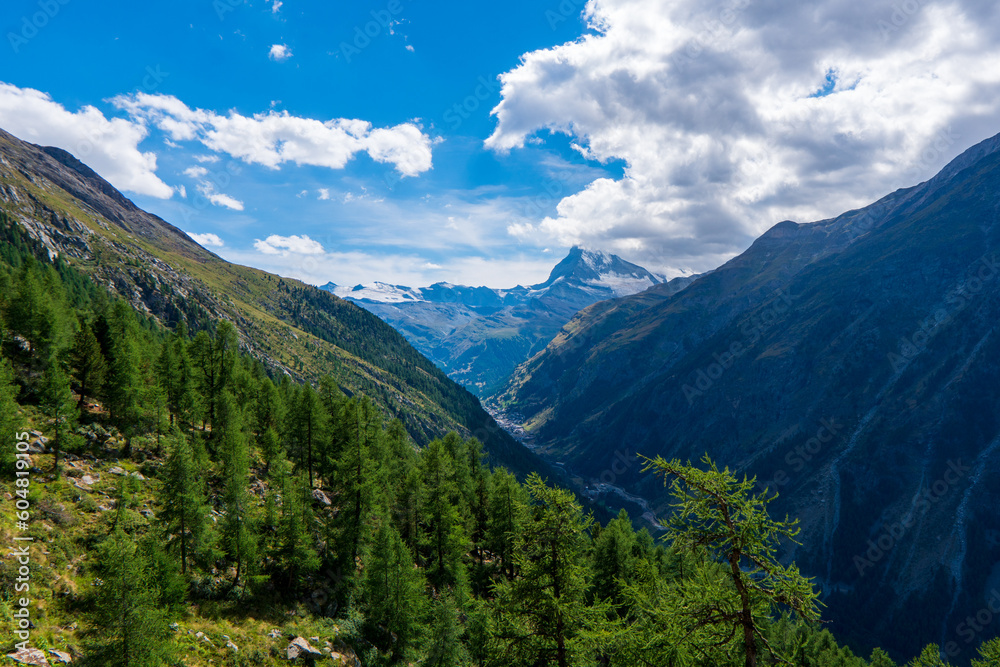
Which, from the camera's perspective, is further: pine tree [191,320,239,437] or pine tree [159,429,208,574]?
pine tree [191,320,239,437]

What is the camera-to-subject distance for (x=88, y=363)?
4116cm

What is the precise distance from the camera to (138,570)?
69.0 ft

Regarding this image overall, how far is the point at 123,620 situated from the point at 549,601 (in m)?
19.6

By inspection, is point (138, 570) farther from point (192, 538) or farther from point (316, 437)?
point (316, 437)

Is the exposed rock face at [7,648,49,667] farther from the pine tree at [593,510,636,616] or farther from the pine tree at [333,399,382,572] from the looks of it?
the pine tree at [593,510,636,616]

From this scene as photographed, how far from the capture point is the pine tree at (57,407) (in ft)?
109

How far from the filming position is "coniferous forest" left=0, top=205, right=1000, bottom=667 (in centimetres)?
1399

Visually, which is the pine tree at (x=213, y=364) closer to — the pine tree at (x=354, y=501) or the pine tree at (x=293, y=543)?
the pine tree at (x=354, y=501)

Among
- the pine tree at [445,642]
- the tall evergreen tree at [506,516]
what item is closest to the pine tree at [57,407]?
the pine tree at [445,642]

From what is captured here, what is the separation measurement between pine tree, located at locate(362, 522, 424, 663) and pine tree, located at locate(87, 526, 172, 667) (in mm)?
16341

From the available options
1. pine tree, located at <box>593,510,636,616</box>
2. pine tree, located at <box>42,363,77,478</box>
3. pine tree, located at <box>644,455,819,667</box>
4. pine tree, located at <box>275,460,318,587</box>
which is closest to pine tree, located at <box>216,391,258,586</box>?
pine tree, located at <box>275,460,318,587</box>

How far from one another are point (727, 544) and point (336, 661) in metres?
30.9

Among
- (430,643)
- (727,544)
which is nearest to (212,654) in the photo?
(430,643)

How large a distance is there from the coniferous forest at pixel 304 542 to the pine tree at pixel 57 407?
165 millimetres
